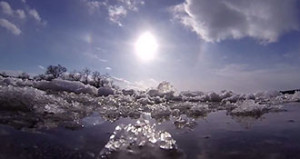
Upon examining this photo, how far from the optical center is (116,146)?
2756 mm

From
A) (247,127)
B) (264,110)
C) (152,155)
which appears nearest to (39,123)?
(152,155)

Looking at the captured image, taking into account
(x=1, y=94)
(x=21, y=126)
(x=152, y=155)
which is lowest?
(x=152, y=155)

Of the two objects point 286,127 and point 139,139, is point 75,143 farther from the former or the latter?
point 286,127

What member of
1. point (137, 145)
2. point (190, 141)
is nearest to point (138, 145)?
point (137, 145)

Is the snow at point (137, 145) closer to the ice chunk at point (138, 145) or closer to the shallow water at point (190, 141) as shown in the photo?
the ice chunk at point (138, 145)

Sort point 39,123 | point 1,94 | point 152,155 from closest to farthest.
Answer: point 152,155 < point 39,123 < point 1,94

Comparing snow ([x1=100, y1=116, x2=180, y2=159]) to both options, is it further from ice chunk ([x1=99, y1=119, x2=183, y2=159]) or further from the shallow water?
the shallow water

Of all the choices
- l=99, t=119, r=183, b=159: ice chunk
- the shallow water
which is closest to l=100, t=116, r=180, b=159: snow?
l=99, t=119, r=183, b=159: ice chunk

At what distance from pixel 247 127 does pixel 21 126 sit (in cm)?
296

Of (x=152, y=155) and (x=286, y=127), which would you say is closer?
(x=152, y=155)

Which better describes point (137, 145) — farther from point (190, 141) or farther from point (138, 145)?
point (190, 141)

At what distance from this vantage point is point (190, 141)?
3.10 metres

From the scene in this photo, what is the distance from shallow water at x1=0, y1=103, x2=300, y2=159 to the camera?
2475mm

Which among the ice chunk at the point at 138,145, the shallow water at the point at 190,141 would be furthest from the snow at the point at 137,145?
the shallow water at the point at 190,141
